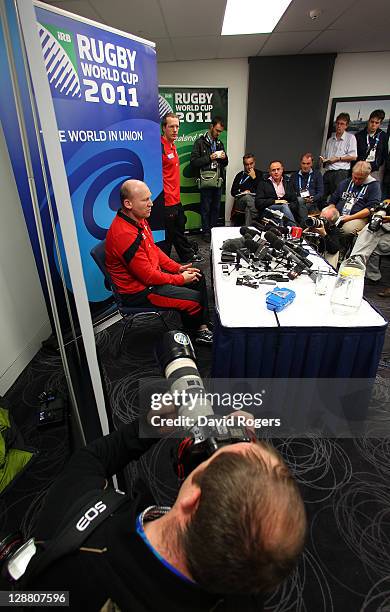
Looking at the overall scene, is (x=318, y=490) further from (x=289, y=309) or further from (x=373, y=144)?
(x=373, y=144)

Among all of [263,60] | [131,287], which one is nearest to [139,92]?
[131,287]

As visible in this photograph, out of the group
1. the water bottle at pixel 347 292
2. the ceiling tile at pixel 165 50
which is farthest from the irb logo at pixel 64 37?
the ceiling tile at pixel 165 50

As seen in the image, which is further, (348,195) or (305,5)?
(348,195)

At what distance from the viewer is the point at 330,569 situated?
1235 mm

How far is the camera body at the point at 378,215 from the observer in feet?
10.3

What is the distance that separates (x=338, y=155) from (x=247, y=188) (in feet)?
5.01

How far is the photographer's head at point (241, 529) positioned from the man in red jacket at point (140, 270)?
1.77 metres

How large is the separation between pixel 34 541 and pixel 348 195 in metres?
4.04

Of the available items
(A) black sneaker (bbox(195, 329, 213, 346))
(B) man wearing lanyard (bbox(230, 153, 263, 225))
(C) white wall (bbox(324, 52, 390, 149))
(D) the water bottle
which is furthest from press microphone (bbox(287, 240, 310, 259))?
(C) white wall (bbox(324, 52, 390, 149))

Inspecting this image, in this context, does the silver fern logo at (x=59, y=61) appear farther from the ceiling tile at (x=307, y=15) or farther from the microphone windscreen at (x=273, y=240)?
the ceiling tile at (x=307, y=15)

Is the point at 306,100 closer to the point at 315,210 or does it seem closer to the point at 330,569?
the point at 315,210

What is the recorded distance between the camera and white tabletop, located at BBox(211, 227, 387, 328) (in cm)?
153

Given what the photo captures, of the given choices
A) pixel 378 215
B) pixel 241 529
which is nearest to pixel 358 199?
pixel 378 215

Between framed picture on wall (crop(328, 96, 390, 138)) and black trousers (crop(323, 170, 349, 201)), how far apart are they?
0.77 meters
